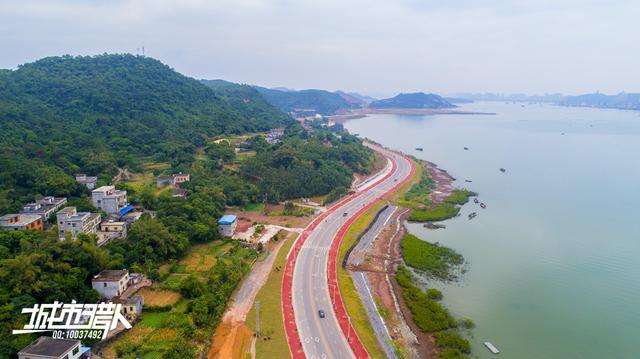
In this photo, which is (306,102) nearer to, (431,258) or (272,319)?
(431,258)

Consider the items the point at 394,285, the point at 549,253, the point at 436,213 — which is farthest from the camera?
Answer: the point at 436,213

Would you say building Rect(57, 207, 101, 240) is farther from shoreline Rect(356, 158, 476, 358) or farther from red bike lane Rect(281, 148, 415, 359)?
shoreline Rect(356, 158, 476, 358)

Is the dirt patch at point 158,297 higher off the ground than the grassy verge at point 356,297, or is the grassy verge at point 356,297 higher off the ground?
the dirt patch at point 158,297

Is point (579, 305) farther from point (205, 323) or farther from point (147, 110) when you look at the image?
point (147, 110)

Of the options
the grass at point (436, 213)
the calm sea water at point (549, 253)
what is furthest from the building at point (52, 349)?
the grass at point (436, 213)

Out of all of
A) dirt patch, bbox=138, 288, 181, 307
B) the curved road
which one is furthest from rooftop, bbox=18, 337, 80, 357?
the curved road

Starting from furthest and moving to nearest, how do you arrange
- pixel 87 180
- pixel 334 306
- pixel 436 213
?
pixel 436 213 < pixel 87 180 < pixel 334 306

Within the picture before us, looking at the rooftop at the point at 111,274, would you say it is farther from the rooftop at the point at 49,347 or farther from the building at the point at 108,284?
the rooftop at the point at 49,347

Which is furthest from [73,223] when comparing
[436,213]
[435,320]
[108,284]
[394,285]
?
[436,213]
